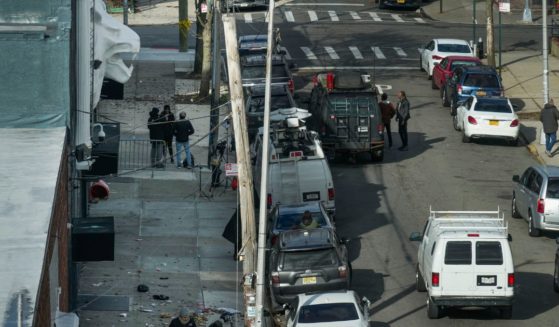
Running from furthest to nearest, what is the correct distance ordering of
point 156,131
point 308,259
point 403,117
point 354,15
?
point 354,15
point 403,117
point 156,131
point 308,259

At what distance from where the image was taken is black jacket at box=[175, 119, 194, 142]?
123 ft

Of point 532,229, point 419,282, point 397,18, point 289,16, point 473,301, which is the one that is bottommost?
point 419,282

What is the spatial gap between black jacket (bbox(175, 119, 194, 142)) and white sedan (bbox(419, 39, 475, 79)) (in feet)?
48.6

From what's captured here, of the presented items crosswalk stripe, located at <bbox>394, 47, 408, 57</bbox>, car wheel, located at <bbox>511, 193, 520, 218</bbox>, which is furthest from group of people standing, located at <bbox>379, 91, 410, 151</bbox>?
crosswalk stripe, located at <bbox>394, 47, 408, 57</bbox>

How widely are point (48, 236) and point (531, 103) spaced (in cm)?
3074

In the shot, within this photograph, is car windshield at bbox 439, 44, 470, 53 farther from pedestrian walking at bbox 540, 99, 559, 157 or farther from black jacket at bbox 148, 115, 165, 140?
black jacket at bbox 148, 115, 165, 140

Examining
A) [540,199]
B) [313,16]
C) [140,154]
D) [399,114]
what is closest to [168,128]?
[140,154]

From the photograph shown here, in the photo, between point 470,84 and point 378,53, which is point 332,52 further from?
point 470,84

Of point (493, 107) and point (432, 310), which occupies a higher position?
point (493, 107)

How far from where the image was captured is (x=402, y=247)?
3061 cm

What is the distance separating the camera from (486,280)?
24734mm

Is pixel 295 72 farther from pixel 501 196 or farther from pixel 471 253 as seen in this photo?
pixel 471 253

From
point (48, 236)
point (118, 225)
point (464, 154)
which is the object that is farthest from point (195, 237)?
point (48, 236)

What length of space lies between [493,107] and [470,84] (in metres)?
3.74
